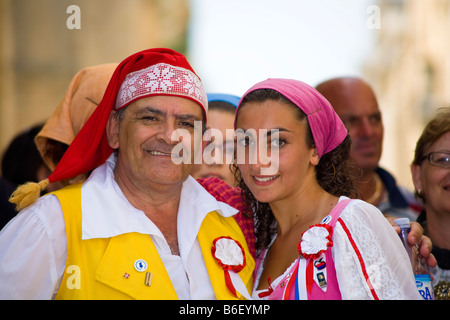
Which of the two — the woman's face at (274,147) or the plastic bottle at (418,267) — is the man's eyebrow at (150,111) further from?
the plastic bottle at (418,267)

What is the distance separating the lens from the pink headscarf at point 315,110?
3.19 m

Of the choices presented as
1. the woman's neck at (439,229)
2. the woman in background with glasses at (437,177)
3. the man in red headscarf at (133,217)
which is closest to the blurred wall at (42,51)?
the man in red headscarf at (133,217)

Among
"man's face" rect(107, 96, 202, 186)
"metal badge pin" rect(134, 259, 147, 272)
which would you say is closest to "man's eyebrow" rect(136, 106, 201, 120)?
"man's face" rect(107, 96, 202, 186)

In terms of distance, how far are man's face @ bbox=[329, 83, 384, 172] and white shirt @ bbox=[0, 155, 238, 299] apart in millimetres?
2138

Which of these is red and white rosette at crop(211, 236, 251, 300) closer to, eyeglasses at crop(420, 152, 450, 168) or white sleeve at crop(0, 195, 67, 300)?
white sleeve at crop(0, 195, 67, 300)

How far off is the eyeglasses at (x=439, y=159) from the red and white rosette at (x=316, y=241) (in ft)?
4.22

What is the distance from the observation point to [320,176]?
3439mm

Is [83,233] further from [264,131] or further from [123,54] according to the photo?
[123,54]

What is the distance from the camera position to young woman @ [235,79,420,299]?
2.73m
